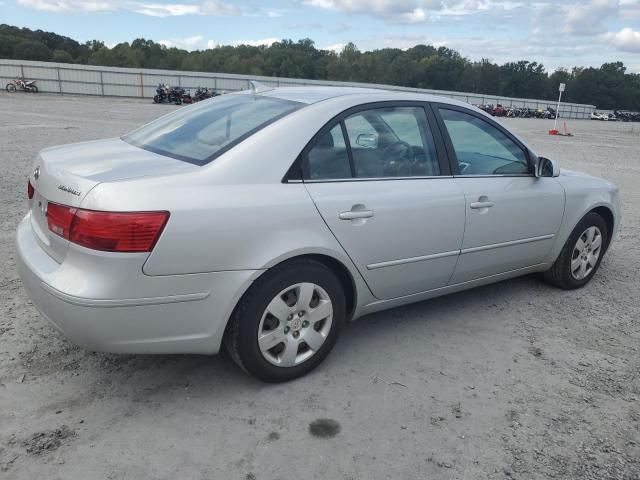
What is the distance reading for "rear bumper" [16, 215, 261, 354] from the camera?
2486mm

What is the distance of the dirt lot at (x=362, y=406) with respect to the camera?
8.17ft

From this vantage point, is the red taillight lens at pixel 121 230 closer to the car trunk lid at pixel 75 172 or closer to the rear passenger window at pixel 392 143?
Answer: the car trunk lid at pixel 75 172

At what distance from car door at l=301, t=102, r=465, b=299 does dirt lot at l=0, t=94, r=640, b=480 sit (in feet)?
1.84

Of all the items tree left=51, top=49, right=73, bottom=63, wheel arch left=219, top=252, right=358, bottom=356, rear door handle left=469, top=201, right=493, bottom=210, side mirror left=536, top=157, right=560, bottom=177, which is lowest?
wheel arch left=219, top=252, right=358, bottom=356

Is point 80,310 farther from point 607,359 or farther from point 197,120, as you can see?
point 607,359

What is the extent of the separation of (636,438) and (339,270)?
1774mm

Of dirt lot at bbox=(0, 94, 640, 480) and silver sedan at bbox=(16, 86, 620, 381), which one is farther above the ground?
silver sedan at bbox=(16, 86, 620, 381)

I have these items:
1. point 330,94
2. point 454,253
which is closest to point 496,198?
point 454,253

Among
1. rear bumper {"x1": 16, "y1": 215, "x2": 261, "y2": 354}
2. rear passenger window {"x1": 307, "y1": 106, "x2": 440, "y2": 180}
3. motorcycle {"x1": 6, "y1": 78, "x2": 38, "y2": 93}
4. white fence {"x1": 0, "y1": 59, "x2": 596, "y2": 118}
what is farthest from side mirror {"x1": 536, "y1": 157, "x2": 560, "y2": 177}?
motorcycle {"x1": 6, "y1": 78, "x2": 38, "y2": 93}

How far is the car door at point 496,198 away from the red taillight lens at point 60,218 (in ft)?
7.91

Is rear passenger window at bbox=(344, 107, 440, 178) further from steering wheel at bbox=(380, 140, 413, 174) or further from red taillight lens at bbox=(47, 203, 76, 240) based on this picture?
red taillight lens at bbox=(47, 203, 76, 240)

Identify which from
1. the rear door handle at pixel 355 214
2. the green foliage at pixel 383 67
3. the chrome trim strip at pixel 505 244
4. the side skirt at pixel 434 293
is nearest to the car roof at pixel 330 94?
the rear door handle at pixel 355 214

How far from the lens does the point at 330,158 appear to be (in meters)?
3.18

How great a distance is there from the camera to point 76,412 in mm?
2771
